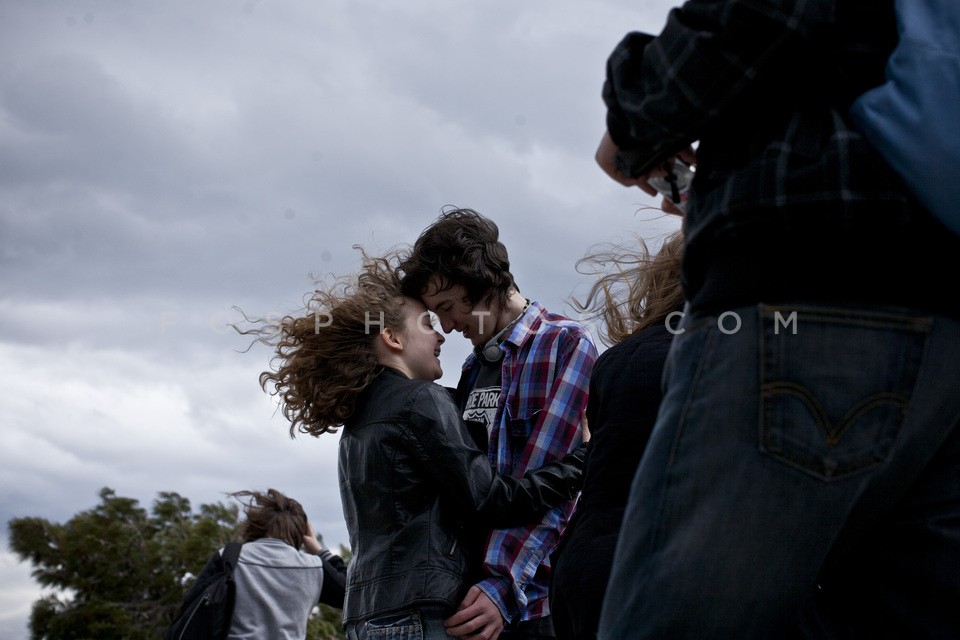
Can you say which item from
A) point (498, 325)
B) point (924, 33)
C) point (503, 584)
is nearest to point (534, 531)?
point (503, 584)

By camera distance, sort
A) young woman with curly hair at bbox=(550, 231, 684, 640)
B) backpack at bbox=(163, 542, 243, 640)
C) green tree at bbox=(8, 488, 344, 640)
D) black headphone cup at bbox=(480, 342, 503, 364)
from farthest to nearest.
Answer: green tree at bbox=(8, 488, 344, 640) → backpack at bbox=(163, 542, 243, 640) → black headphone cup at bbox=(480, 342, 503, 364) → young woman with curly hair at bbox=(550, 231, 684, 640)

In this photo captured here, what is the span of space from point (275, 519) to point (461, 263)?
10.7 feet

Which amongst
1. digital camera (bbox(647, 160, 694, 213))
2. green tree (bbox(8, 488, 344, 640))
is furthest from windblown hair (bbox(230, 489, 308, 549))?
digital camera (bbox(647, 160, 694, 213))

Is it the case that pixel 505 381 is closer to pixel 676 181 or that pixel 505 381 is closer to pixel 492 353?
pixel 492 353

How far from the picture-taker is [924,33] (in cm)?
119

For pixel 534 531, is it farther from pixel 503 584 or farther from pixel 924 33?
pixel 924 33

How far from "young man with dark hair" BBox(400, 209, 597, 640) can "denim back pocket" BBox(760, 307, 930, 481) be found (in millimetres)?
1826

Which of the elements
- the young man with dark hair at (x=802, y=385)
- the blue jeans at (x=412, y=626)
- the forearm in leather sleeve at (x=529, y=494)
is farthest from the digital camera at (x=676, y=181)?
the blue jeans at (x=412, y=626)

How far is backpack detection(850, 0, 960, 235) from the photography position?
3.74 feet

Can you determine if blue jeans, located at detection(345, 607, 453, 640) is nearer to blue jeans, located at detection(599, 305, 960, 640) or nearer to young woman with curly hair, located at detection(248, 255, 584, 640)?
young woman with curly hair, located at detection(248, 255, 584, 640)

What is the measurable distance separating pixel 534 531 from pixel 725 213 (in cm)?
190

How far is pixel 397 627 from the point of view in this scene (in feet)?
9.12

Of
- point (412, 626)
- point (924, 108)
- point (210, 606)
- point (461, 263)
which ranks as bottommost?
point (412, 626)

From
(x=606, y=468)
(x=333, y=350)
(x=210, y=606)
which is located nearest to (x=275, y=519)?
(x=210, y=606)
